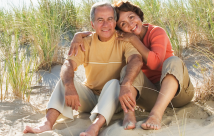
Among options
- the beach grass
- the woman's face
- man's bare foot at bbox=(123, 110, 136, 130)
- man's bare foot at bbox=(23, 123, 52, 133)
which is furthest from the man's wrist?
the beach grass

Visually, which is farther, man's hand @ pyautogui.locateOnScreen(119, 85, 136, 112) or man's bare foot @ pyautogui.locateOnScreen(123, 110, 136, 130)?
man's hand @ pyautogui.locateOnScreen(119, 85, 136, 112)

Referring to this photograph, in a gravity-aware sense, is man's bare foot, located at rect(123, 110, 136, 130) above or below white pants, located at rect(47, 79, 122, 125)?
below

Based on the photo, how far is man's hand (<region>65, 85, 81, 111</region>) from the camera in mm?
2629

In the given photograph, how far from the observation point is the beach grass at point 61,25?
14.4 feet

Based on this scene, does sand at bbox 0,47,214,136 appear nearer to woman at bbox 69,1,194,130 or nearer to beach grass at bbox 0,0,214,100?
woman at bbox 69,1,194,130

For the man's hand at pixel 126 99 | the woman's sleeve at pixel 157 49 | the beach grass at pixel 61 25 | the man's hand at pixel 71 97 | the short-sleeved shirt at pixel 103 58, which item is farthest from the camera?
the beach grass at pixel 61 25

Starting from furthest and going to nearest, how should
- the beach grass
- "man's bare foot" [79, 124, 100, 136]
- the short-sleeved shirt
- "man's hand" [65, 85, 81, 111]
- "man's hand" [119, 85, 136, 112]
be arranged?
the beach grass → the short-sleeved shirt → "man's hand" [65, 85, 81, 111] → "man's hand" [119, 85, 136, 112] → "man's bare foot" [79, 124, 100, 136]

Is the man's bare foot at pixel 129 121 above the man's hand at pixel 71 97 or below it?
below

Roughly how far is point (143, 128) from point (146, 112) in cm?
72

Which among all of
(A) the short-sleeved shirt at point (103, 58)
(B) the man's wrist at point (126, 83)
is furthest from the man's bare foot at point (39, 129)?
(B) the man's wrist at point (126, 83)

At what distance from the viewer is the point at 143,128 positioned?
95.0 inches

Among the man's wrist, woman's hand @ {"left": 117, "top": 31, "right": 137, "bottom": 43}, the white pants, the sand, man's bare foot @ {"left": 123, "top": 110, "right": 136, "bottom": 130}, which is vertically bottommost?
the sand

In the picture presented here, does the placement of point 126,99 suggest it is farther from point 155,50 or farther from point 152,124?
point 155,50

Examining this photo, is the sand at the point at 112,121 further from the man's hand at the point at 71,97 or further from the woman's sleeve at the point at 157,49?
the woman's sleeve at the point at 157,49
